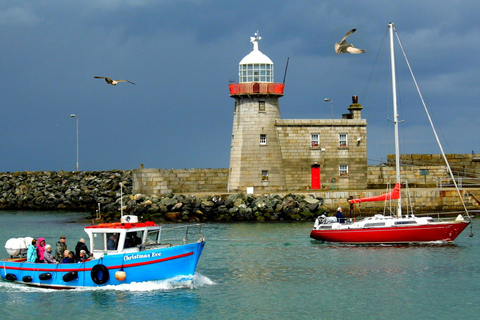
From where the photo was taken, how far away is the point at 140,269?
2531 cm

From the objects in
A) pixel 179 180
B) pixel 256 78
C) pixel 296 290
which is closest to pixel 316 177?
pixel 256 78

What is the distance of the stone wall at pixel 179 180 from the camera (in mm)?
51625

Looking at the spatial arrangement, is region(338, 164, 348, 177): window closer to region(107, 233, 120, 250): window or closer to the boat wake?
the boat wake

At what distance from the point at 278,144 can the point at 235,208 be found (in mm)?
6086

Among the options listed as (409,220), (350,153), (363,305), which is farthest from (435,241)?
(350,153)

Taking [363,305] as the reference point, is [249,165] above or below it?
above

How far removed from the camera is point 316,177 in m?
51.1

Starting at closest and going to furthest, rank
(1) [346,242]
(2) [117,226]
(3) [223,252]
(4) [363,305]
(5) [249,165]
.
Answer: (4) [363,305] < (2) [117,226] < (3) [223,252] < (1) [346,242] < (5) [249,165]

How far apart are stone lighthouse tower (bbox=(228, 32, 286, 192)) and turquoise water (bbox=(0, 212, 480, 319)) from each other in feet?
44.8

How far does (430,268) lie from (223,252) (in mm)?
9426

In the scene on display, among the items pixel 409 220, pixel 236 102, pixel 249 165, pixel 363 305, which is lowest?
pixel 363 305

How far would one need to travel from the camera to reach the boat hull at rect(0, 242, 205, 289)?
2530 cm

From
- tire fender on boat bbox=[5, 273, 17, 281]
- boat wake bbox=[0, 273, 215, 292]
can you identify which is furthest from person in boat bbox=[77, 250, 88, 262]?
tire fender on boat bbox=[5, 273, 17, 281]

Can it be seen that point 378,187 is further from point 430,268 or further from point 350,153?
point 430,268
